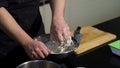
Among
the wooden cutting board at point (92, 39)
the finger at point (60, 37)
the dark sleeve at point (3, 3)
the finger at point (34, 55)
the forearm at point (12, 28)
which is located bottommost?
the wooden cutting board at point (92, 39)

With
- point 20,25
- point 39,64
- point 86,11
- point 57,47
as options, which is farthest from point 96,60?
point 86,11

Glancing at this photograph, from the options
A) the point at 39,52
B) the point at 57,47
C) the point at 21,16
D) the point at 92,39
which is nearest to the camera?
the point at 39,52

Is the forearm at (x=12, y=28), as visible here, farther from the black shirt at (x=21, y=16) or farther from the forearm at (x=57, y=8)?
the forearm at (x=57, y=8)

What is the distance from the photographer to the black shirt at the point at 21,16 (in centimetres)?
125

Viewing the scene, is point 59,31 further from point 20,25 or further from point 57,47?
point 20,25

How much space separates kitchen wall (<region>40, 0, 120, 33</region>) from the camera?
2.28 m

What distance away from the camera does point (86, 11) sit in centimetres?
250

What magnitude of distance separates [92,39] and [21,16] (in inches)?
15.3

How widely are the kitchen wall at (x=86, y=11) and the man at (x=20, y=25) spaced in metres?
0.73

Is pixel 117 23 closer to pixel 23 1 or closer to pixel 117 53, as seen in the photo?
pixel 117 53

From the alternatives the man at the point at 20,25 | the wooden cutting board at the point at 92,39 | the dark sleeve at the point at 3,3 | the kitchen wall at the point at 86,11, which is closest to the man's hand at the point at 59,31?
the man at the point at 20,25

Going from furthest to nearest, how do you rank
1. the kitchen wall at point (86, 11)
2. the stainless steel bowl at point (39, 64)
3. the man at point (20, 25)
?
the kitchen wall at point (86, 11)
the man at point (20, 25)
the stainless steel bowl at point (39, 64)

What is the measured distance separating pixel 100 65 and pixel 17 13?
1.50 ft

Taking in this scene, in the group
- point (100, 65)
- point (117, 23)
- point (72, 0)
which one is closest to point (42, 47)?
point (100, 65)
